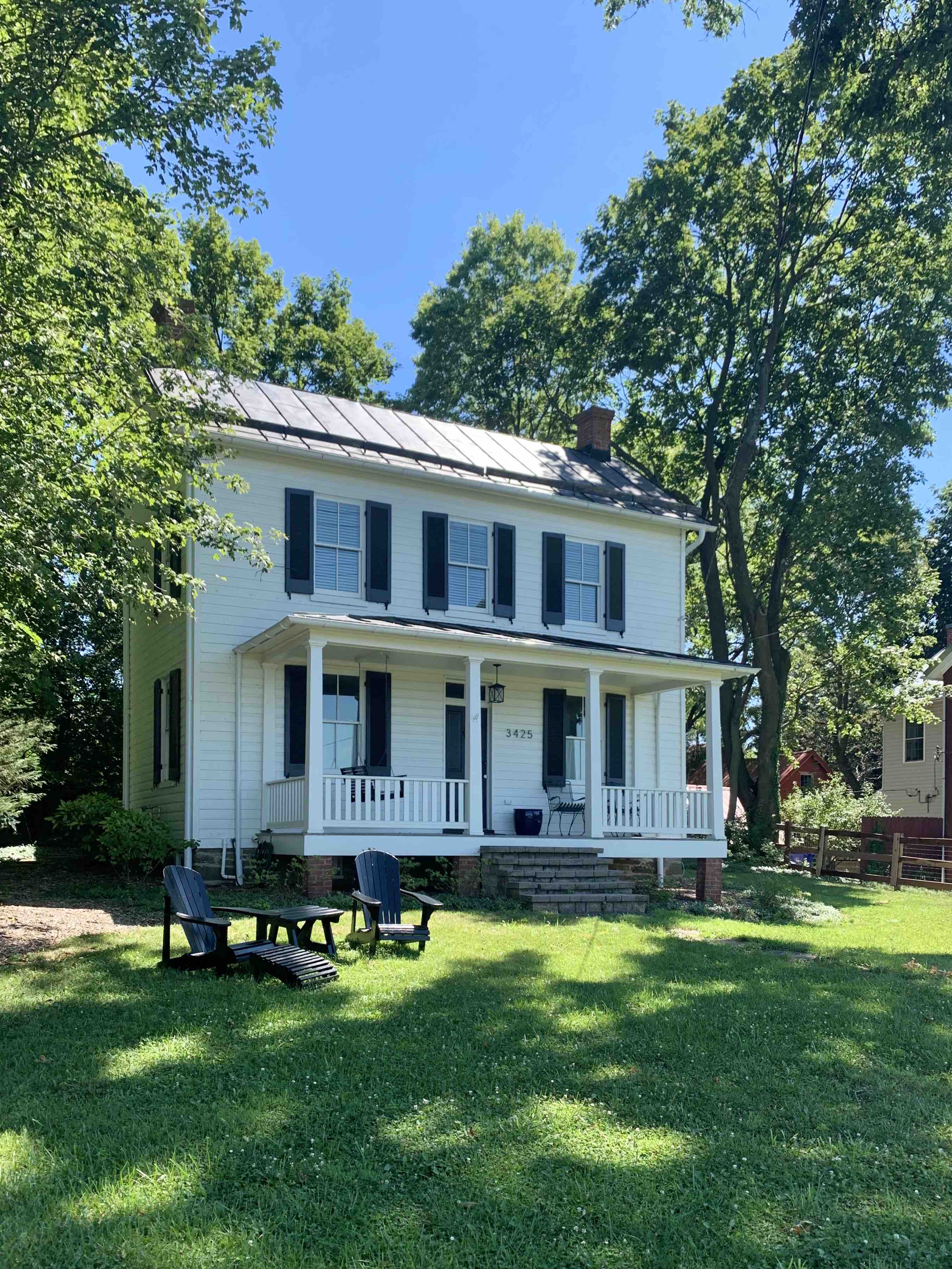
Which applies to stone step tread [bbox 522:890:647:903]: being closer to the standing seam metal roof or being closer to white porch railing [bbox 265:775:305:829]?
white porch railing [bbox 265:775:305:829]

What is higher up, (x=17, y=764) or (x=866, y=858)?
(x=17, y=764)

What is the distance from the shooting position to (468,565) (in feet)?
53.5

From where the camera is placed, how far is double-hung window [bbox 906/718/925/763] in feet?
95.9

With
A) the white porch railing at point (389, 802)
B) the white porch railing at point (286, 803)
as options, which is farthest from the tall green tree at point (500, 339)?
the white porch railing at point (286, 803)

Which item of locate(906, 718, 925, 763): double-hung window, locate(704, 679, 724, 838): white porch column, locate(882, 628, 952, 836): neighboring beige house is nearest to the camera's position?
locate(704, 679, 724, 838): white porch column

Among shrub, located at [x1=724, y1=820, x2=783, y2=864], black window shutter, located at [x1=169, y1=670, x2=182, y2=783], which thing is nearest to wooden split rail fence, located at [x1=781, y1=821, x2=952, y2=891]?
shrub, located at [x1=724, y1=820, x2=783, y2=864]

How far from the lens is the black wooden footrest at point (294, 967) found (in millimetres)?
7262

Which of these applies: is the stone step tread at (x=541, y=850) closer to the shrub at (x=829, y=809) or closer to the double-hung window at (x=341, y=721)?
the double-hung window at (x=341, y=721)

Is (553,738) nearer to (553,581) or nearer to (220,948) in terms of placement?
(553,581)

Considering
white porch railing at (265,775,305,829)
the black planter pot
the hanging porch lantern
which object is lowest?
the black planter pot

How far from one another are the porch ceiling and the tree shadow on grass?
5903 millimetres

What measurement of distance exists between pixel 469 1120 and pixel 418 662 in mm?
10719

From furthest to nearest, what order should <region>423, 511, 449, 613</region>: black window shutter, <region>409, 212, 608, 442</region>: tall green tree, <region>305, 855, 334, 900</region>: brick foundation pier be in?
<region>409, 212, 608, 442</region>: tall green tree
<region>423, 511, 449, 613</region>: black window shutter
<region>305, 855, 334, 900</region>: brick foundation pier

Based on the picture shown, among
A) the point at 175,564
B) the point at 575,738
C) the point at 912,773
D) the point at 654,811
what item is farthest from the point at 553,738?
the point at 912,773
